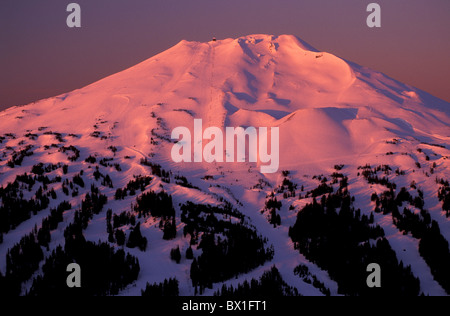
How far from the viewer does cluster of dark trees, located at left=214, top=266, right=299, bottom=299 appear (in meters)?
10.1

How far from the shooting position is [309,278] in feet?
39.9

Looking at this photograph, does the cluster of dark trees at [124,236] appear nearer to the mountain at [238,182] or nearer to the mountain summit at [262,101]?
the mountain at [238,182]

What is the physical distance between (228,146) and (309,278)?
2640 cm

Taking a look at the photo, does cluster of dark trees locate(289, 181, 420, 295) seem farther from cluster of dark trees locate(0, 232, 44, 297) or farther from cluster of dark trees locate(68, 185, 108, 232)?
cluster of dark trees locate(0, 232, 44, 297)

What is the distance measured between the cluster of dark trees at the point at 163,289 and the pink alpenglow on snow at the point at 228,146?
882 inches

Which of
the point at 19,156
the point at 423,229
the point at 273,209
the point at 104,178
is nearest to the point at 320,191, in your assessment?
the point at 273,209

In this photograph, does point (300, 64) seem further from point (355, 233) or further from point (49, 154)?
point (355, 233)

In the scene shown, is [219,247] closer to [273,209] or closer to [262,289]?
[262,289]

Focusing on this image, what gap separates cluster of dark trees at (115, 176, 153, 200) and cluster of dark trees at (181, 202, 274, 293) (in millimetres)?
4709

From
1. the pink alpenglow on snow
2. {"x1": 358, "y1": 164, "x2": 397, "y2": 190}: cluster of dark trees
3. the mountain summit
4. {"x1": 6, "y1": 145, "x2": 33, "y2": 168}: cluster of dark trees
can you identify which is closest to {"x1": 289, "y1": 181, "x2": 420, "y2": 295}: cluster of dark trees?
{"x1": 358, "y1": 164, "x2": 397, "y2": 190}: cluster of dark trees
